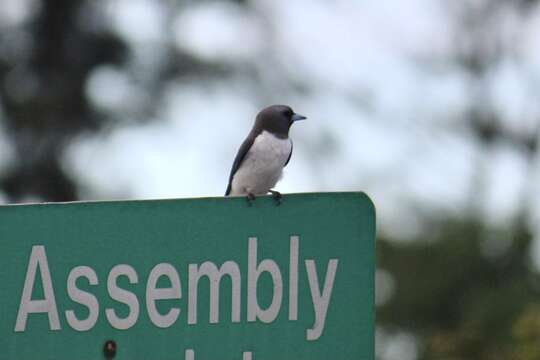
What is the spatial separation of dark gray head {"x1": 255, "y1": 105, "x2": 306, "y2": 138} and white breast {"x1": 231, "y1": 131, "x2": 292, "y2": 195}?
0.13 ft

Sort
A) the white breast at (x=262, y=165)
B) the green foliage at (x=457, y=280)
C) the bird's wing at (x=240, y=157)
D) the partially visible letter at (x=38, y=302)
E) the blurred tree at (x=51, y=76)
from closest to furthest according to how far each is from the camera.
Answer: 1. the partially visible letter at (x=38, y=302)
2. the white breast at (x=262, y=165)
3. the bird's wing at (x=240, y=157)
4. the green foliage at (x=457, y=280)
5. the blurred tree at (x=51, y=76)

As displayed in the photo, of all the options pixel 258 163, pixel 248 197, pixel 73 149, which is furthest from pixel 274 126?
pixel 73 149

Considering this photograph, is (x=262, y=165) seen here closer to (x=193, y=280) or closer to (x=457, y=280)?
(x=193, y=280)

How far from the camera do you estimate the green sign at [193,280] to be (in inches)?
185

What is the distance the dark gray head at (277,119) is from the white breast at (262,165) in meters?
0.04

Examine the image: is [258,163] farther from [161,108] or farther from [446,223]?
[161,108]

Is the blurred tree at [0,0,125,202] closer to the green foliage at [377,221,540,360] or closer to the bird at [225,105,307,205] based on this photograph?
the green foliage at [377,221,540,360]

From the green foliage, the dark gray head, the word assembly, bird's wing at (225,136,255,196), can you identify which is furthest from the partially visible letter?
the green foliage

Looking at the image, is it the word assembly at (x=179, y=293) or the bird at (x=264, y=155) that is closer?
the word assembly at (x=179, y=293)

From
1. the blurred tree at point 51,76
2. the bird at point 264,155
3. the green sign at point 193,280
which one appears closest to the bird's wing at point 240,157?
the bird at point 264,155

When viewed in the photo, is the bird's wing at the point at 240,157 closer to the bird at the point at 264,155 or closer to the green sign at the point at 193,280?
the bird at the point at 264,155

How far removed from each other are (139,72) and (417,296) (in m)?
5.39

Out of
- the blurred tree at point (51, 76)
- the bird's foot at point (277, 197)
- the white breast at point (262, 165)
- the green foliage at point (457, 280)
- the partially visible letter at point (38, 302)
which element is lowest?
the green foliage at point (457, 280)

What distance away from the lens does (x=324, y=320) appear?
469 cm
